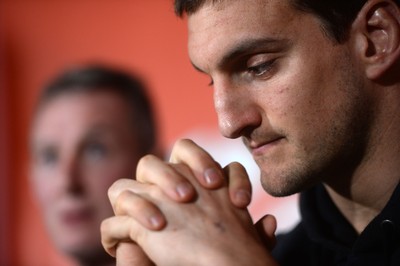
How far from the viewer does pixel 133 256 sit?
2.69ft

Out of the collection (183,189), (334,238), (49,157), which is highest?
(49,157)

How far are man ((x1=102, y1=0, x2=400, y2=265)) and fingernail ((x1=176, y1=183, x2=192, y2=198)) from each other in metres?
0.03

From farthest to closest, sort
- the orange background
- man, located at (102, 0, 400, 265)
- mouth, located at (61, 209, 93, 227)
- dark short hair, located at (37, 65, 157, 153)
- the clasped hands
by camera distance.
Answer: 1. the orange background
2. dark short hair, located at (37, 65, 157, 153)
3. mouth, located at (61, 209, 93, 227)
4. man, located at (102, 0, 400, 265)
5. the clasped hands

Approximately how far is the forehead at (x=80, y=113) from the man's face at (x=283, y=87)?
791mm

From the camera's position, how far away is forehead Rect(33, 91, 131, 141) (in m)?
1.64

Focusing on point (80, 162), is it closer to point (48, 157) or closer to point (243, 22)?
point (48, 157)

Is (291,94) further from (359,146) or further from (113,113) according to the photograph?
(113,113)

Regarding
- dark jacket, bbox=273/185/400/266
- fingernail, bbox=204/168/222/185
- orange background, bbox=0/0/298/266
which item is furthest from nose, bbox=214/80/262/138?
orange background, bbox=0/0/298/266

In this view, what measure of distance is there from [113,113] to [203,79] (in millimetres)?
664

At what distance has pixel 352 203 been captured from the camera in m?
0.98

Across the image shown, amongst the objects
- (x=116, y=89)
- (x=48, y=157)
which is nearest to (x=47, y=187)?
(x=48, y=157)

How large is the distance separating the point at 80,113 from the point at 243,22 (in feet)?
2.84

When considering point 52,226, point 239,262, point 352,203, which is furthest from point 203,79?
point 239,262

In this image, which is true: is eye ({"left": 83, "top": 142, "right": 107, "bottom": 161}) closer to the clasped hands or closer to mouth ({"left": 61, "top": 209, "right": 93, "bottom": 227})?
mouth ({"left": 61, "top": 209, "right": 93, "bottom": 227})
